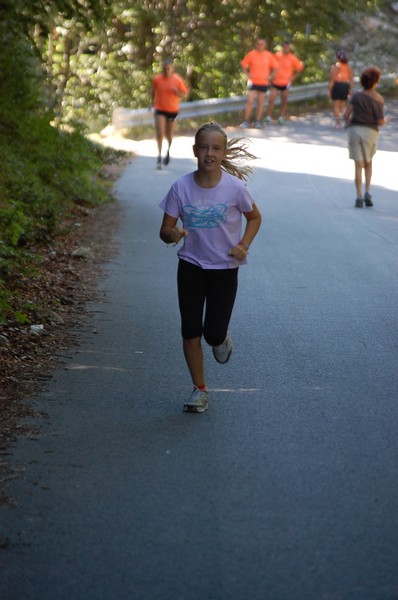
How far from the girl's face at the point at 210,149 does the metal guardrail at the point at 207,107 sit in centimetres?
2206

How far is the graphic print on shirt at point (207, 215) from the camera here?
654 cm

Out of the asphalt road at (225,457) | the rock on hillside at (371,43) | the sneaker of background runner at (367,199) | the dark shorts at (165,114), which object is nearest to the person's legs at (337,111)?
the dark shorts at (165,114)

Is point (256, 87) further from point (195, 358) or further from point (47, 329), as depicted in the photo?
point (195, 358)

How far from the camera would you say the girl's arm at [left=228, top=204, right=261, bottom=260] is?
650cm

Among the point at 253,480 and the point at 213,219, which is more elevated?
the point at 213,219

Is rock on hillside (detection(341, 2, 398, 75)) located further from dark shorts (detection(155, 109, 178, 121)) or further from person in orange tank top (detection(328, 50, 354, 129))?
dark shorts (detection(155, 109, 178, 121))

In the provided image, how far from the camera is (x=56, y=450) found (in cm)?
591

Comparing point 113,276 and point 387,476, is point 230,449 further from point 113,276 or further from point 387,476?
point 113,276

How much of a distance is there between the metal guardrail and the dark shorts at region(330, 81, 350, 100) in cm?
347

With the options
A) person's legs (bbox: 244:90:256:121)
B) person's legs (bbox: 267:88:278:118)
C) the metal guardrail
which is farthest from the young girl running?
person's legs (bbox: 267:88:278:118)

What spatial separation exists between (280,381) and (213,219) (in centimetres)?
142

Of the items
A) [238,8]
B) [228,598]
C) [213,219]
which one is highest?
[213,219]

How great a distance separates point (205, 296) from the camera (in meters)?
6.82

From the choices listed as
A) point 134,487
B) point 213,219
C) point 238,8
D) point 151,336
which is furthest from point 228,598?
point 238,8
